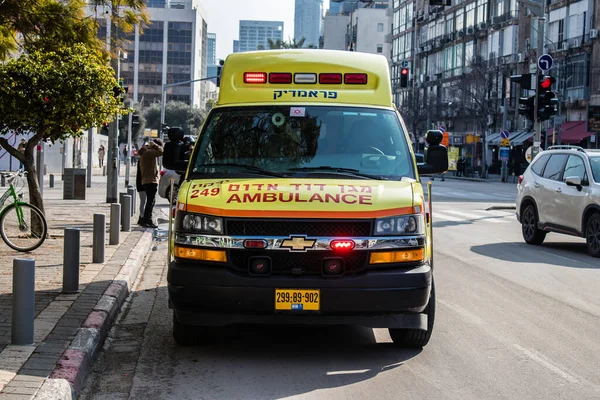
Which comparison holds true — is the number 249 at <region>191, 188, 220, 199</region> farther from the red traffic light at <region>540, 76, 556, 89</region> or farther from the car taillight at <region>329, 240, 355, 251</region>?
the red traffic light at <region>540, 76, 556, 89</region>

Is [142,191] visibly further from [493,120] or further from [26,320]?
[493,120]

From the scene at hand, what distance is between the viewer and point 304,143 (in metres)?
8.04

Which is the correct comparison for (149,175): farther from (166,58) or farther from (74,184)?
(166,58)

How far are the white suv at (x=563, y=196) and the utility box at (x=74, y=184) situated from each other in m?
12.1

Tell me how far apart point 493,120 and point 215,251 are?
6866cm

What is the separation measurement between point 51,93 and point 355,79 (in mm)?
6690

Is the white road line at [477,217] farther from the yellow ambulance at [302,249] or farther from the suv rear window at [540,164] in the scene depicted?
the yellow ambulance at [302,249]

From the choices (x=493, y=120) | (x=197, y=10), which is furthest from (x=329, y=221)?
(x=197, y=10)

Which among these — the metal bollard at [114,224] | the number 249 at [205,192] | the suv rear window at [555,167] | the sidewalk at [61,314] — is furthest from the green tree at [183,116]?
the number 249 at [205,192]

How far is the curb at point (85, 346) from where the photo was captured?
228 inches

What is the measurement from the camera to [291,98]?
8.47 metres

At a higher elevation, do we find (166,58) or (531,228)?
(166,58)

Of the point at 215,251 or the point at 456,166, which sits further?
the point at 456,166

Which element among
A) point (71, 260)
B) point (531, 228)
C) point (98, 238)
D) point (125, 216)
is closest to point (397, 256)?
point (71, 260)
